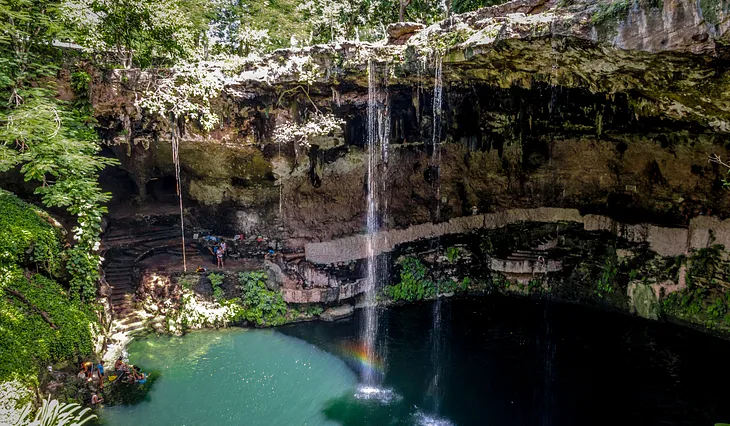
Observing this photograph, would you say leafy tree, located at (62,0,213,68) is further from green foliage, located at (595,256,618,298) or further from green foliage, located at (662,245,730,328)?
green foliage, located at (662,245,730,328)

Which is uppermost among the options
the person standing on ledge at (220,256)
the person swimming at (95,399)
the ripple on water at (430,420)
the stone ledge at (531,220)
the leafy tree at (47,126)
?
the leafy tree at (47,126)

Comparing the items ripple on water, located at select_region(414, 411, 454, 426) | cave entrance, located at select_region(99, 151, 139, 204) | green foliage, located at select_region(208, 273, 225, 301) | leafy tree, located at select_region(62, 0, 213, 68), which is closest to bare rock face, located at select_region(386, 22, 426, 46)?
leafy tree, located at select_region(62, 0, 213, 68)

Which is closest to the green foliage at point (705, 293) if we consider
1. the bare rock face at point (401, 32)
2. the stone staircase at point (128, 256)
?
the bare rock face at point (401, 32)

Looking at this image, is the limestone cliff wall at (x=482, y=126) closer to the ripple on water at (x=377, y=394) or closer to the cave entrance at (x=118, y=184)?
Result: the cave entrance at (x=118, y=184)

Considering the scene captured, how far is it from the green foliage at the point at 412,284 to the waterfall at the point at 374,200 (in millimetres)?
682

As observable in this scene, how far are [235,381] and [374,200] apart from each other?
8.64 metres

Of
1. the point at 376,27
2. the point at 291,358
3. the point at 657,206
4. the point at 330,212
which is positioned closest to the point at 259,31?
the point at 376,27

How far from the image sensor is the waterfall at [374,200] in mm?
12883

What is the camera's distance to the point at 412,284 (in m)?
17.0

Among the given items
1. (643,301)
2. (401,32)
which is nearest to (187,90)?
(401,32)

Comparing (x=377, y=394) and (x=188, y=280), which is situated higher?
(x=188, y=280)

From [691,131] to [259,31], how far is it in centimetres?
1514

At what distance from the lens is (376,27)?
1812 cm

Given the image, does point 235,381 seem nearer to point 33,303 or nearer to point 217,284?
point 217,284
